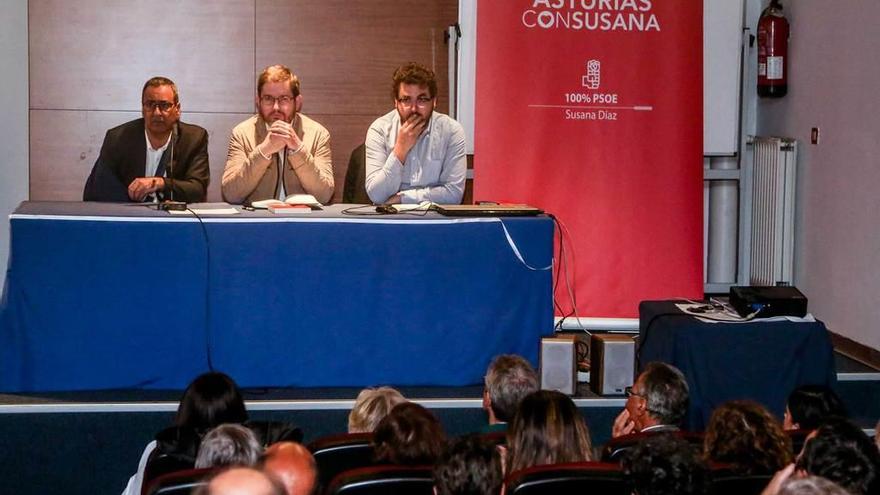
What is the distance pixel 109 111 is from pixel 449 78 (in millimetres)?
2016

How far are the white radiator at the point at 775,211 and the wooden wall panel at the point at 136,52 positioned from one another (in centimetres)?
305

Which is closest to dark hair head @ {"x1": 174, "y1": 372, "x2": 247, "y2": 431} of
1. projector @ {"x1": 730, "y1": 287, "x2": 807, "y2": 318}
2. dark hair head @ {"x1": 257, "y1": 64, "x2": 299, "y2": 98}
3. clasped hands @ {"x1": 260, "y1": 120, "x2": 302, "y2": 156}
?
clasped hands @ {"x1": 260, "y1": 120, "x2": 302, "y2": 156}

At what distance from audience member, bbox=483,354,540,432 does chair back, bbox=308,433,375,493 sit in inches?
26.9

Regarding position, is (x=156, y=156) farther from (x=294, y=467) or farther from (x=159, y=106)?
(x=294, y=467)

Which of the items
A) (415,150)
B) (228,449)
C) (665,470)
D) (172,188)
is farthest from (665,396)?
(172,188)

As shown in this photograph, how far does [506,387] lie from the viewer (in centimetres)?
391

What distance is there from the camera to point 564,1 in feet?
21.6

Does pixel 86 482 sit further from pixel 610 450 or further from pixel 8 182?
pixel 8 182

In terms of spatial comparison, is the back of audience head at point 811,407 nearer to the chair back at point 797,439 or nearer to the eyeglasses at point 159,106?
the chair back at point 797,439

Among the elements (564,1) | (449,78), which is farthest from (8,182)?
(564,1)

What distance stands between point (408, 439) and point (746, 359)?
2.30 meters

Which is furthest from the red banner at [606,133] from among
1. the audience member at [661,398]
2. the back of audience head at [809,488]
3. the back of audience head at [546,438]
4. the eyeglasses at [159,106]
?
the back of audience head at [809,488]

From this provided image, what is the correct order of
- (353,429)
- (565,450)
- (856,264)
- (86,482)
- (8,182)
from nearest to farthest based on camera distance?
1. (565,450)
2. (353,429)
3. (86,482)
4. (856,264)
5. (8,182)

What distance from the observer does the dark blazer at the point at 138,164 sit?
18.0ft
